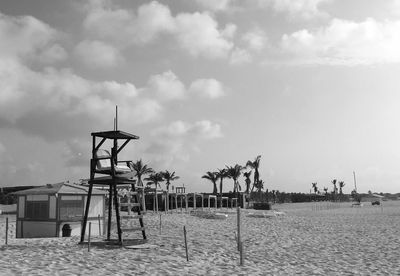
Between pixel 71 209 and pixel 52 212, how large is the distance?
0.81 m

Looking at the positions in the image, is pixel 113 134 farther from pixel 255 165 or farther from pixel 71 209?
pixel 255 165

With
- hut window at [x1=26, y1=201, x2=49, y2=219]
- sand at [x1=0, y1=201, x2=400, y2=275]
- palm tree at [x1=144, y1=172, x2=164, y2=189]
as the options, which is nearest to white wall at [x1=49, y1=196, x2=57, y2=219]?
hut window at [x1=26, y1=201, x2=49, y2=219]

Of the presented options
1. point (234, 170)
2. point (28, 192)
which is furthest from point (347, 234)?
point (234, 170)

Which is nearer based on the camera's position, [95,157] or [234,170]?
[95,157]

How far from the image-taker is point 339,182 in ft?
440

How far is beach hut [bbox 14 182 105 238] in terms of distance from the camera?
1888cm

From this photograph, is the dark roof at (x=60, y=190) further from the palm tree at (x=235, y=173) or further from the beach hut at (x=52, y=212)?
the palm tree at (x=235, y=173)

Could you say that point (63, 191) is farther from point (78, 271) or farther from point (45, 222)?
point (78, 271)

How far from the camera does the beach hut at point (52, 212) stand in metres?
18.9

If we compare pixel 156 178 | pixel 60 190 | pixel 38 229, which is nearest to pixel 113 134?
pixel 60 190

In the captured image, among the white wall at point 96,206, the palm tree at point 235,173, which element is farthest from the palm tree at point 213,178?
the white wall at point 96,206

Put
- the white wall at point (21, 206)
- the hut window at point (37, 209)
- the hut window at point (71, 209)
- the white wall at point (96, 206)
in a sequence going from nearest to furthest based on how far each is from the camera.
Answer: the hut window at point (71, 209)
the hut window at point (37, 209)
the white wall at point (21, 206)
the white wall at point (96, 206)

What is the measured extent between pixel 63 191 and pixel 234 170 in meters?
52.0

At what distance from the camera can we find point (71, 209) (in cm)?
1933
